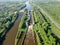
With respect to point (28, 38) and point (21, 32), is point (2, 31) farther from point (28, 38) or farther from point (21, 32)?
point (28, 38)

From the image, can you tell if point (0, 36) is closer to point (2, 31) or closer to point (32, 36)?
point (2, 31)

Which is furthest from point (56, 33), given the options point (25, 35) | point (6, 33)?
point (6, 33)

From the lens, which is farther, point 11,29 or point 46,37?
point 11,29

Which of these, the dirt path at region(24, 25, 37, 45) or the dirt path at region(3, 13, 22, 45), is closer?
the dirt path at region(24, 25, 37, 45)

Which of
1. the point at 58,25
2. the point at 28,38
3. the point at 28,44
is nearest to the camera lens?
the point at 28,44

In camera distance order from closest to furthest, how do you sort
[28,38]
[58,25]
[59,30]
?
[28,38]
[59,30]
[58,25]

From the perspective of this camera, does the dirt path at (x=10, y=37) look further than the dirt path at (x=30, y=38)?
Yes

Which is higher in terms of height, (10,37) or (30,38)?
(10,37)

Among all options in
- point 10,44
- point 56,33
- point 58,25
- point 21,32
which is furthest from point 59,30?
point 10,44

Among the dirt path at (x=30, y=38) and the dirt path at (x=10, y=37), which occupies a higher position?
the dirt path at (x=10, y=37)
